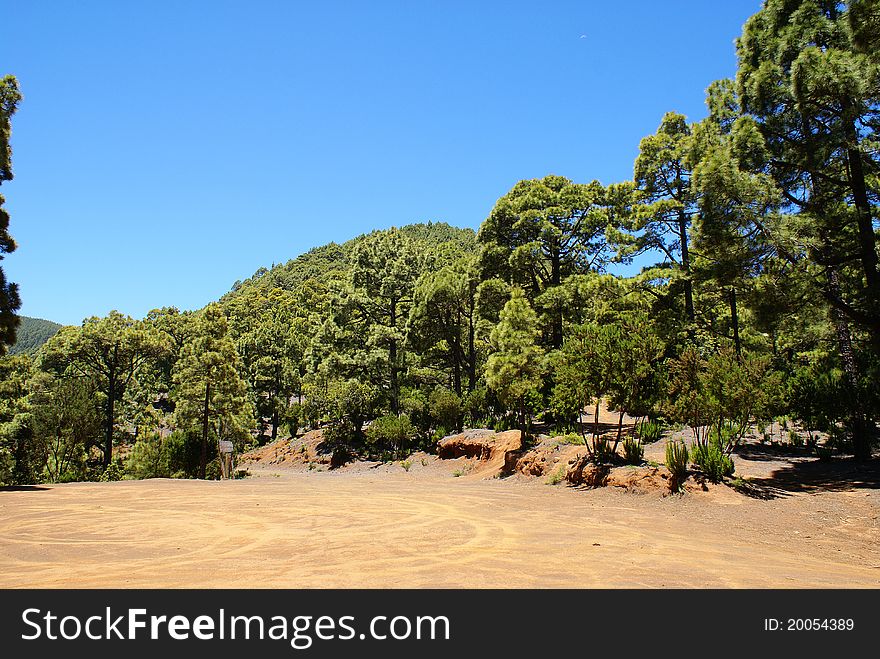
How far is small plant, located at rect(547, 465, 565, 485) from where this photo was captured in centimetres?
1841

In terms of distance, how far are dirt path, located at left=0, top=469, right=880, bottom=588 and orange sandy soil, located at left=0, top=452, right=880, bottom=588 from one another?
4 centimetres

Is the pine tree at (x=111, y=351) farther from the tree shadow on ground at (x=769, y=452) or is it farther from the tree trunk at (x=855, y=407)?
the tree trunk at (x=855, y=407)

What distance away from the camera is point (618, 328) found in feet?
59.1

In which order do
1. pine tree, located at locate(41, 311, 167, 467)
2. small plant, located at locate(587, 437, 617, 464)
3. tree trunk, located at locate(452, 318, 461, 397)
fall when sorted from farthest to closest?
pine tree, located at locate(41, 311, 167, 467), tree trunk, located at locate(452, 318, 461, 397), small plant, located at locate(587, 437, 617, 464)

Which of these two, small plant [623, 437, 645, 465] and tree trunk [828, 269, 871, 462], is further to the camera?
small plant [623, 437, 645, 465]

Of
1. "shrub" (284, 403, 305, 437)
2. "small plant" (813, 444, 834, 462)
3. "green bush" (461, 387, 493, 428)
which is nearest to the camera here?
"small plant" (813, 444, 834, 462)

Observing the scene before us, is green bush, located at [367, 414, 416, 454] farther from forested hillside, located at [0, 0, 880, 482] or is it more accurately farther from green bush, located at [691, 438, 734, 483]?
green bush, located at [691, 438, 734, 483]

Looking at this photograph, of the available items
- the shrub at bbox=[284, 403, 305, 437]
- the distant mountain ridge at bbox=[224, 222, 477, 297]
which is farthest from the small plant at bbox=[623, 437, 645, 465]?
the distant mountain ridge at bbox=[224, 222, 477, 297]

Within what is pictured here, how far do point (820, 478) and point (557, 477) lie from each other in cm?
788

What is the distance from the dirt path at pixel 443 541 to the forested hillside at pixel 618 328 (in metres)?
3.35
